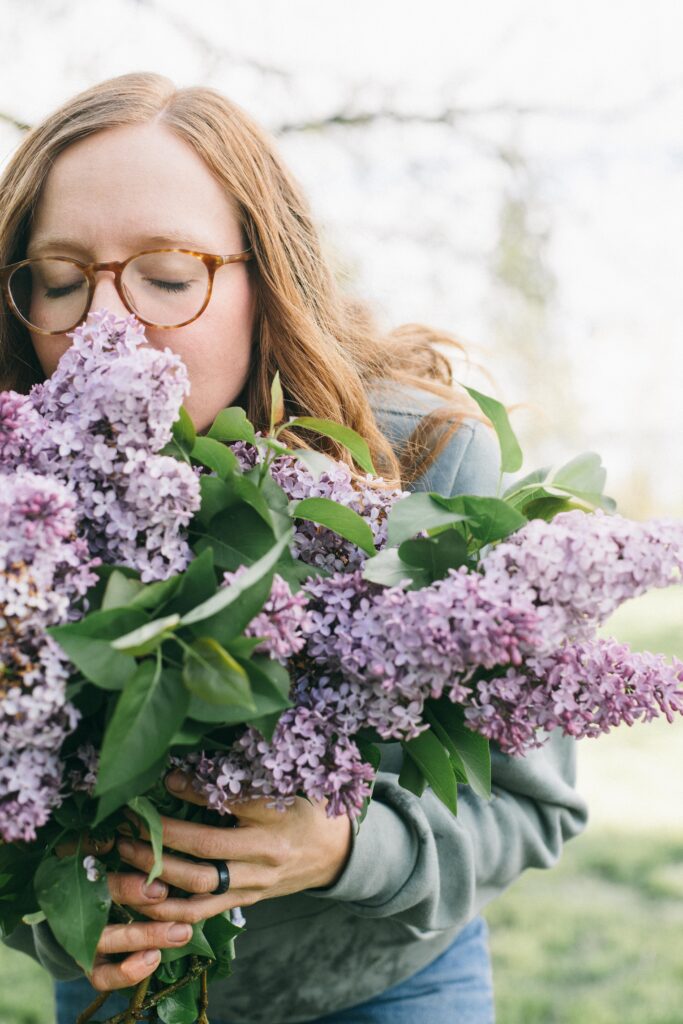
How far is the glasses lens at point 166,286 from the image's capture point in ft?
3.88

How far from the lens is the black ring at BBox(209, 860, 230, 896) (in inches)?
39.1

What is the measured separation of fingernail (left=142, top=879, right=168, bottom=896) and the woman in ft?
0.18

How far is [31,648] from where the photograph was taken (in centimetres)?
73

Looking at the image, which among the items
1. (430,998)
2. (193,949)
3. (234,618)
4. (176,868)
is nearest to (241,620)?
(234,618)

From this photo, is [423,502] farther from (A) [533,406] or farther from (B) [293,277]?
(A) [533,406]

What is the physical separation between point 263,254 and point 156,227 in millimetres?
183

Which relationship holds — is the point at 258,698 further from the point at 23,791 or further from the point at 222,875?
the point at 222,875

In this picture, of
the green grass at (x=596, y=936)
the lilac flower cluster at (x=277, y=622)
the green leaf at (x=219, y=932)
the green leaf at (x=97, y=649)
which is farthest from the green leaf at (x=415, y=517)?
the green grass at (x=596, y=936)

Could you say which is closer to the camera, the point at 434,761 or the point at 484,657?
the point at 484,657

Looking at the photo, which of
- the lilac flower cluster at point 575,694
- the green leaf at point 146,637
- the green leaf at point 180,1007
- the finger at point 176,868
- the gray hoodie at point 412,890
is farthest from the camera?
the gray hoodie at point 412,890

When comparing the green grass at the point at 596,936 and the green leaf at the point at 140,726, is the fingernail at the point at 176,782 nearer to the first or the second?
the green leaf at the point at 140,726

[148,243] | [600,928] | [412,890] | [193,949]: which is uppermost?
[148,243]

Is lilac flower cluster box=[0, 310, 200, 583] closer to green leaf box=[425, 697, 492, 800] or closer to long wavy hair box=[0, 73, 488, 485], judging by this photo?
green leaf box=[425, 697, 492, 800]

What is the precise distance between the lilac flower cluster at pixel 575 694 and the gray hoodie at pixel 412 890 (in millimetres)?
515
